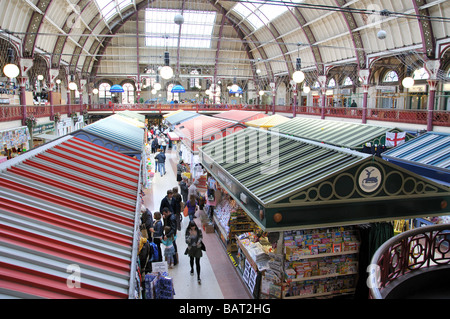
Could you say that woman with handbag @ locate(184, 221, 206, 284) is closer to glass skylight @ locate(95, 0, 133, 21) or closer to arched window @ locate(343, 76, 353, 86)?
glass skylight @ locate(95, 0, 133, 21)

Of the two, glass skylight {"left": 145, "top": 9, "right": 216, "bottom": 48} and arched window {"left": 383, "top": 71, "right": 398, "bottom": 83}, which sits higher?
glass skylight {"left": 145, "top": 9, "right": 216, "bottom": 48}

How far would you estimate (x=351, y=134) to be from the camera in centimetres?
1220

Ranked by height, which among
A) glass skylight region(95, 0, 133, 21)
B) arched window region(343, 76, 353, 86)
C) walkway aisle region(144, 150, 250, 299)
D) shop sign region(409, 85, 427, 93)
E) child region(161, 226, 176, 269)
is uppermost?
glass skylight region(95, 0, 133, 21)

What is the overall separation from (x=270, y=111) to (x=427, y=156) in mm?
28634

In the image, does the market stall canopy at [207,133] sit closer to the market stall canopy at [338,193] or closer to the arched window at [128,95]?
the market stall canopy at [338,193]

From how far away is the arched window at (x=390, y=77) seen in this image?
2478 centimetres

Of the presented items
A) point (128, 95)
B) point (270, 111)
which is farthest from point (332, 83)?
point (128, 95)

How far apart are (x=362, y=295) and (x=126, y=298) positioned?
15.6ft

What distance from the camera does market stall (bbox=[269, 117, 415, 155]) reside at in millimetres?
11156

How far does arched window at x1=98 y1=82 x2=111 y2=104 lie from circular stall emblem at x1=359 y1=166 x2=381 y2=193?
40053 mm

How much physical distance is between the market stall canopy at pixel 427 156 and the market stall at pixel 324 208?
3354 mm

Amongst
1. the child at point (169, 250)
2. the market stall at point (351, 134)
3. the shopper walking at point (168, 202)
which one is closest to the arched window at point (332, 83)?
the market stall at point (351, 134)

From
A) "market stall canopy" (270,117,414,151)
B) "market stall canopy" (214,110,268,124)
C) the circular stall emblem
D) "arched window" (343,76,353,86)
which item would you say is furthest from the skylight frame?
the circular stall emblem

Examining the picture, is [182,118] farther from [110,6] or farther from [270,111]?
[270,111]
